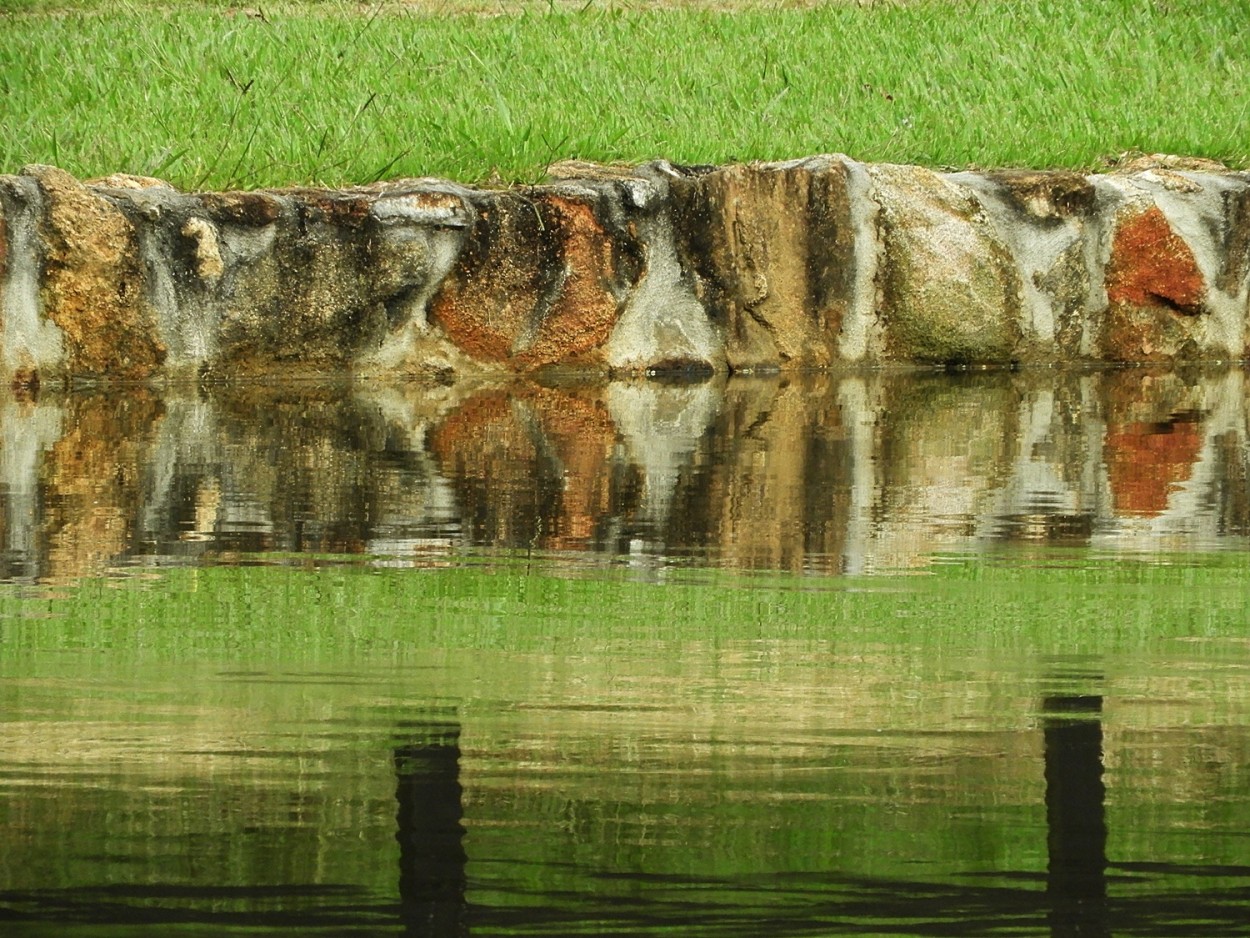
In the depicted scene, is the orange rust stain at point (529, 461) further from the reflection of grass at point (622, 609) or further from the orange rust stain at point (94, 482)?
the orange rust stain at point (94, 482)

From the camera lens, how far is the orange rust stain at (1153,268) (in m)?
8.34

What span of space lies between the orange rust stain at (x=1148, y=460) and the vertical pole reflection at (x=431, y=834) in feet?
8.14

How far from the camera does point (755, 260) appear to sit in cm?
802

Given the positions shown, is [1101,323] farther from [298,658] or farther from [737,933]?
[737,933]

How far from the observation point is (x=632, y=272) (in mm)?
7988

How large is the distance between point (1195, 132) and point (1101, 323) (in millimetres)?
957

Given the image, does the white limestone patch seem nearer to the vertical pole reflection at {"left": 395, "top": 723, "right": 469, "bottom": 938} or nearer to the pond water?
the pond water

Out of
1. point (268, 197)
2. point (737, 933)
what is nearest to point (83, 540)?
point (737, 933)

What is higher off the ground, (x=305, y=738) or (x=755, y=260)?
(x=755, y=260)

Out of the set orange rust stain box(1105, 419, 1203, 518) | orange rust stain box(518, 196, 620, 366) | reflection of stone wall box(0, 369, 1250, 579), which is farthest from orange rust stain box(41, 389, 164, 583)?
orange rust stain box(1105, 419, 1203, 518)

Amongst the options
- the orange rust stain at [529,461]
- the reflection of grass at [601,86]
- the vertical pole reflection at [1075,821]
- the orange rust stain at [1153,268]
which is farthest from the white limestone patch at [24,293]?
the vertical pole reflection at [1075,821]

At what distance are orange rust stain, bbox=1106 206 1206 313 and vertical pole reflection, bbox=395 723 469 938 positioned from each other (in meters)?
6.53

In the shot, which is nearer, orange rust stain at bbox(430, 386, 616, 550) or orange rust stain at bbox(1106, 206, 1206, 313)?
orange rust stain at bbox(430, 386, 616, 550)

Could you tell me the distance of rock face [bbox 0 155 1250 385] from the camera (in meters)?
7.34
